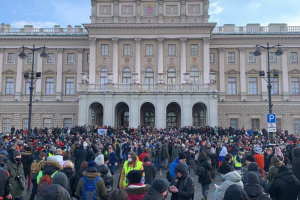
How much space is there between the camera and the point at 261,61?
4338 centimetres

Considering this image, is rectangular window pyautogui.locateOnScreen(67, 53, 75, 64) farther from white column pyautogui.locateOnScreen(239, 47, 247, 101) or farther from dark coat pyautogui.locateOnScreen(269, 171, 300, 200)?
dark coat pyautogui.locateOnScreen(269, 171, 300, 200)

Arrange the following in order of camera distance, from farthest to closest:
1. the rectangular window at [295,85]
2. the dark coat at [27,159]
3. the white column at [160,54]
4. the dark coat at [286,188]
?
the rectangular window at [295,85] → the white column at [160,54] → the dark coat at [27,159] → the dark coat at [286,188]

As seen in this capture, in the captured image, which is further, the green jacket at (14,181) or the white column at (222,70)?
the white column at (222,70)

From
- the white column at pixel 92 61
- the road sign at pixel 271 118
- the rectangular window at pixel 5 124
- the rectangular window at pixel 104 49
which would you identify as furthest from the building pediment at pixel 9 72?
the road sign at pixel 271 118

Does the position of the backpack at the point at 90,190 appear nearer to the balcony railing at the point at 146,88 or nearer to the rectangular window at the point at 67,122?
the balcony railing at the point at 146,88

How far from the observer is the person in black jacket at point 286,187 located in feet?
21.9

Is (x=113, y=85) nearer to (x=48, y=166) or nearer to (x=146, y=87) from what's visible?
(x=146, y=87)

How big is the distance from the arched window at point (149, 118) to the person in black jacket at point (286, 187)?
111ft

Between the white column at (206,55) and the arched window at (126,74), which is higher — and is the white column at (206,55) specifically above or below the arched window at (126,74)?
above

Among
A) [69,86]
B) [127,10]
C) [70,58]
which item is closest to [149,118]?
[69,86]

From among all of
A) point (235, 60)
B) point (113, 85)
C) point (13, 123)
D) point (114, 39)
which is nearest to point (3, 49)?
point (13, 123)

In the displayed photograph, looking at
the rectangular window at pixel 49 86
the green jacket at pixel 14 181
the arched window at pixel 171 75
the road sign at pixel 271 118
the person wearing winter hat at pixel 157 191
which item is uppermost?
the arched window at pixel 171 75

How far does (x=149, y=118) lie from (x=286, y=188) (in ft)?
112

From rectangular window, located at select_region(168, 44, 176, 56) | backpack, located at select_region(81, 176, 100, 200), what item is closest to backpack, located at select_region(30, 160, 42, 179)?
backpack, located at select_region(81, 176, 100, 200)
